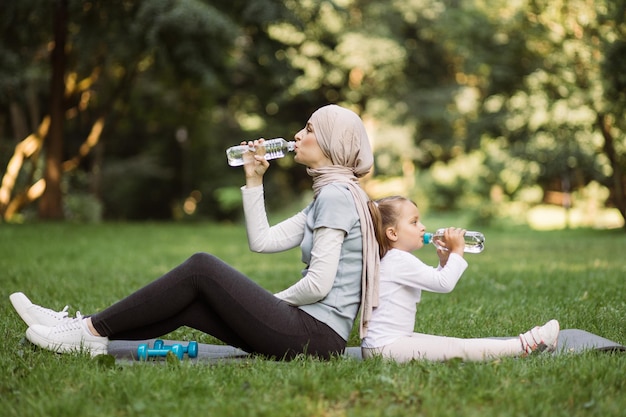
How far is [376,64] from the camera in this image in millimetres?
30406

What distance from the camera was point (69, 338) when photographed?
4.03 meters

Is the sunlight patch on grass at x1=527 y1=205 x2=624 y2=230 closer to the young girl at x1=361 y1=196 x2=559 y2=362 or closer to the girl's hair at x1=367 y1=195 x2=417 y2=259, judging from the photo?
the young girl at x1=361 y1=196 x2=559 y2=362

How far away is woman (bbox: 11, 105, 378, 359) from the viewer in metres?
3.87

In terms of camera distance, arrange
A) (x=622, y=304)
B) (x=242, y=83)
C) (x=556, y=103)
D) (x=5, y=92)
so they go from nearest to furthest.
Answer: (x=622, y=304), (x=5, y=92), (x=556, y=103), (x=242, y=83)

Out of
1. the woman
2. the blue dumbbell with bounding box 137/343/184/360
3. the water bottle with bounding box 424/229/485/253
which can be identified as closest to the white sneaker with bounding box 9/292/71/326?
the woman

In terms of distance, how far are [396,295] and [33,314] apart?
2.00 m

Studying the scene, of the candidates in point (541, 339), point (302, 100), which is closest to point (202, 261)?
point (541, 339)

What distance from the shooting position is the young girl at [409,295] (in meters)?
3.94

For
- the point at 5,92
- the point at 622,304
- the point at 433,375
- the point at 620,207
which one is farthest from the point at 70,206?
the point at 433,375

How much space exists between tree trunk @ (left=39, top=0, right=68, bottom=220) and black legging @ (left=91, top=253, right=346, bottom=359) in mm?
13148

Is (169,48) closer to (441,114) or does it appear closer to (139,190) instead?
(139,190)

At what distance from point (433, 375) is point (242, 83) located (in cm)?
2679

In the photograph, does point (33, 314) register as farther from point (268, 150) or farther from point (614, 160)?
point (614, 160)

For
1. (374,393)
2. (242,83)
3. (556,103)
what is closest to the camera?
(374,393)
